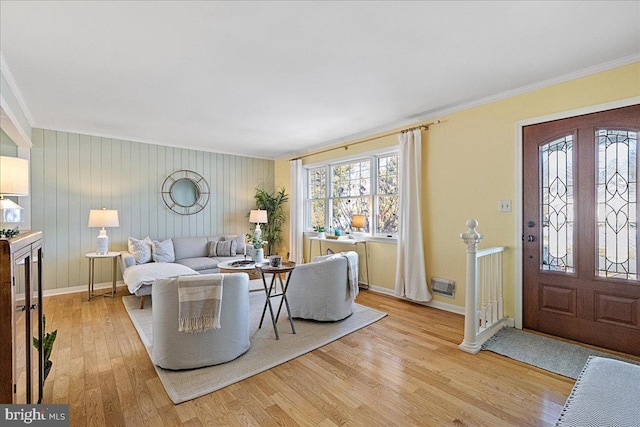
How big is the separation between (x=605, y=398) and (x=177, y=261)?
512cm

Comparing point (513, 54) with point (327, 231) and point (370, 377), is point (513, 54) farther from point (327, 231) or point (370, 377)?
point (327, 231)

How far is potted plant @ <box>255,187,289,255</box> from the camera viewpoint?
6480 millimetres

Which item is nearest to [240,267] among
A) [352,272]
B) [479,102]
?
[352,272]

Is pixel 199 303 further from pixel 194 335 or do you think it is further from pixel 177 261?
pixel 177 261

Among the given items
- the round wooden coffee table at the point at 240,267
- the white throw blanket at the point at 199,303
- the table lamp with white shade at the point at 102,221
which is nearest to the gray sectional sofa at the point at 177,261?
the table lamp with white shade at the point at 102,221

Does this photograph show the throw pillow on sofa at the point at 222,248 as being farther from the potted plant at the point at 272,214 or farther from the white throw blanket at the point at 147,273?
the potted plant at the point at 272,214

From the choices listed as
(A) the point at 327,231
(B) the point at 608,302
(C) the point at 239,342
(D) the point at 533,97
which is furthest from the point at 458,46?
(A) the point at 327,231

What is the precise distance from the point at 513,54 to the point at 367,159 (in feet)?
8.52

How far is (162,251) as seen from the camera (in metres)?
4.74

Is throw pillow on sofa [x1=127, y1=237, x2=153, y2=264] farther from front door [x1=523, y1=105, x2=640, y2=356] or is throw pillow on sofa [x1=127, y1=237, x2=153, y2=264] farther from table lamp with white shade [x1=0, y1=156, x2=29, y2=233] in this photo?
front door [x1=523, y1=105, x2=640, y2=356]

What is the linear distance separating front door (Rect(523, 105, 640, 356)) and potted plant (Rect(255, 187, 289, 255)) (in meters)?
4.61

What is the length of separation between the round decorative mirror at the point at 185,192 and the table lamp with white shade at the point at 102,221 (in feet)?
3.29

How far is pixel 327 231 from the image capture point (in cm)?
561

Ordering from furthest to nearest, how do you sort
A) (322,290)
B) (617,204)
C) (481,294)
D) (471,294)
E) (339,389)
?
(322,290) → (481,294) → (471,294) → (617,204) → (339,389)
